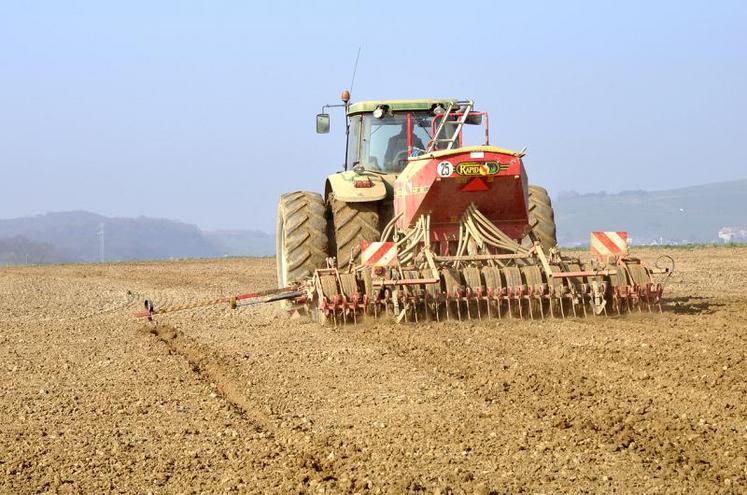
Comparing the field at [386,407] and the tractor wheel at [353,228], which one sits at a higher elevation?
the tractor wheel at [353,228]

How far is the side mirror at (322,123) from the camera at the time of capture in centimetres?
1052

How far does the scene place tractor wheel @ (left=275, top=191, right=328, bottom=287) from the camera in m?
9.94

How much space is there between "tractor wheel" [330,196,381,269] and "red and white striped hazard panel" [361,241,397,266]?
110 centimetres

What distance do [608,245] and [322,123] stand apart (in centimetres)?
308

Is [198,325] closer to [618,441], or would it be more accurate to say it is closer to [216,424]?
[216,424]

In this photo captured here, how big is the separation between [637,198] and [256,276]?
126m

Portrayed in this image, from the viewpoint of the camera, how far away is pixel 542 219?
1038cm

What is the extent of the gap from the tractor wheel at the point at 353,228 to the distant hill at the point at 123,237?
10138cm

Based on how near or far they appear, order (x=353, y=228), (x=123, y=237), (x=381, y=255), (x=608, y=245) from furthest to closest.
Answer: (x=123, y=237), (x=353, y=228), (x=608, y=245), (x=381, y=255)

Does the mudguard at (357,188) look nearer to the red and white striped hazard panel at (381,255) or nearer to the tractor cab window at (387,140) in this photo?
the tractor cab window at (387,140)

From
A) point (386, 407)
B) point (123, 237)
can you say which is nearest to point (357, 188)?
point (386, 407)

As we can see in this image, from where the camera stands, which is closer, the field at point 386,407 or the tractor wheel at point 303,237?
the field at point 386,407

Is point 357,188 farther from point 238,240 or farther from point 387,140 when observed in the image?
point 238,240

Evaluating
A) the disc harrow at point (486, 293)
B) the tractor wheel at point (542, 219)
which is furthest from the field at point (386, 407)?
the tractor wheel at point (542, 219)
